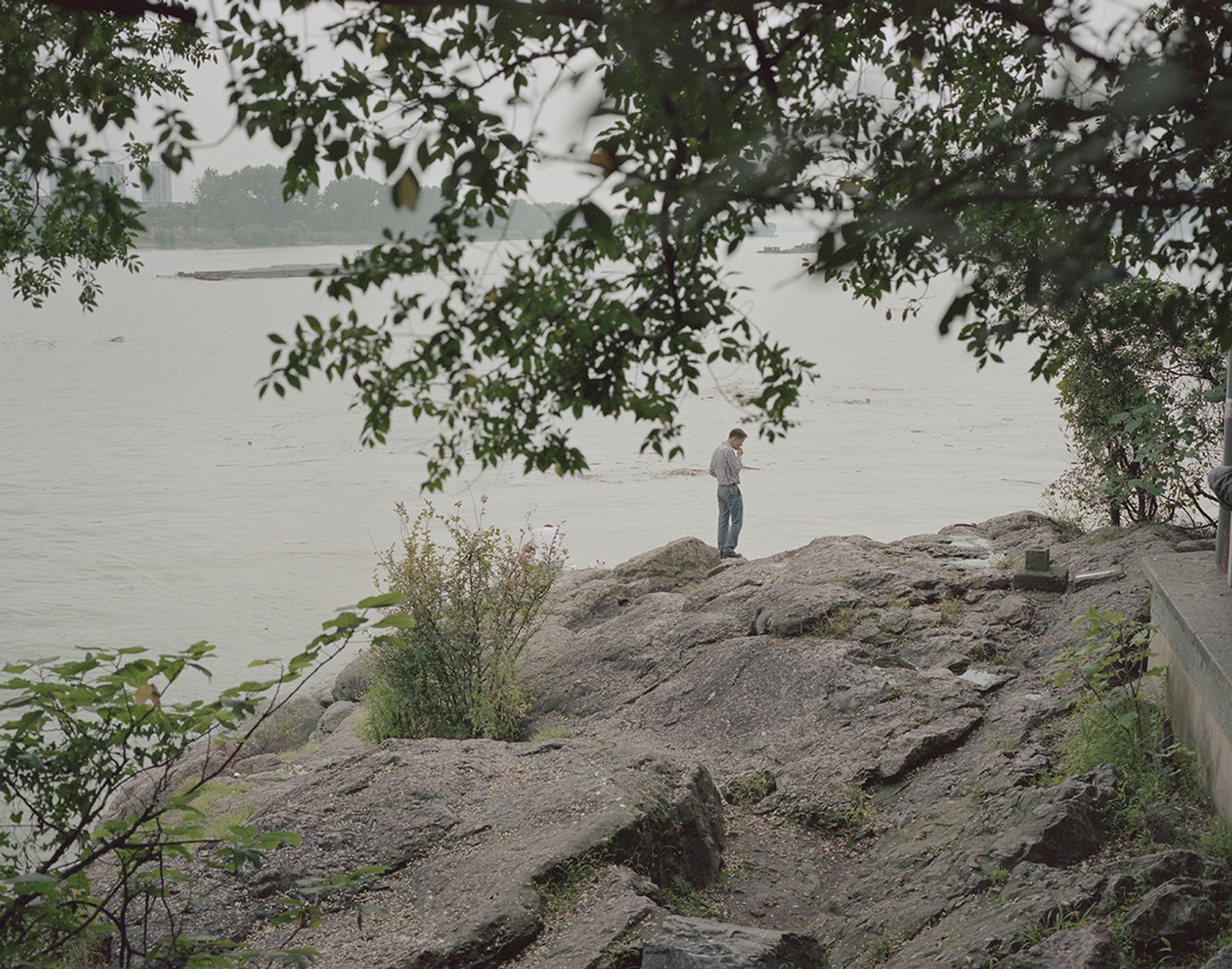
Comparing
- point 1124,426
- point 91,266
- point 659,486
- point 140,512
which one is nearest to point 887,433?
point 659,486

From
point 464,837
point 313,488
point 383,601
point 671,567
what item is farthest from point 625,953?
point 313,488

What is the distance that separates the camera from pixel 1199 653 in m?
5.47

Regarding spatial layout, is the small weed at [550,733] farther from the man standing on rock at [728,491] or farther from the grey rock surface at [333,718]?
the man standing on rock at [728,491]

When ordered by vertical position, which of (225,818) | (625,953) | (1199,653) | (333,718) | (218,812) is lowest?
(333,718)

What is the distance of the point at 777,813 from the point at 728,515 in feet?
32.2

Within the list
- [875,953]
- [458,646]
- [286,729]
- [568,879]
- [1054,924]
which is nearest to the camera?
[1054,924]

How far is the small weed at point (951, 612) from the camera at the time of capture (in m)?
9.14

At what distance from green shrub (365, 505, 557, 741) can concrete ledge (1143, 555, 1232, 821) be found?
536 centimetres

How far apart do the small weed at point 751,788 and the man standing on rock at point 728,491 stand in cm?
897

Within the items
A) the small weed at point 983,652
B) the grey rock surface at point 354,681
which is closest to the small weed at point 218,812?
the grey rock surface at point 354,681

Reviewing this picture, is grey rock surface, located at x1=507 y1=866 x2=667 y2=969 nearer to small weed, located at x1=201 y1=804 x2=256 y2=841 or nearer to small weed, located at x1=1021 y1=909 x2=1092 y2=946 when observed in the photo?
small weed, located at x1=1021 y1=909 x2=1092 y2=946

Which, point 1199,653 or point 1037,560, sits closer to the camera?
point 1199,653

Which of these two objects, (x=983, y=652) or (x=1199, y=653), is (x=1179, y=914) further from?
(x=983, y=652)

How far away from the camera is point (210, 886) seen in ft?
18.2
